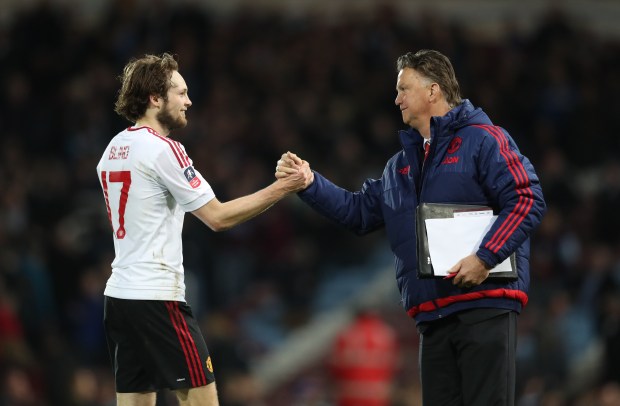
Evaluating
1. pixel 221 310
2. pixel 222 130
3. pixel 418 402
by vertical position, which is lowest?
pixel 418 402

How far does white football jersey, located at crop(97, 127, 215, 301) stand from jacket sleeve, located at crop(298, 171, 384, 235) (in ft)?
2.71

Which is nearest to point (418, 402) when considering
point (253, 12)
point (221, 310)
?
point (221, 310)

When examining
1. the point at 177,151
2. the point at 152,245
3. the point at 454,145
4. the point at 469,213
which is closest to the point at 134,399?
the point at 152,245

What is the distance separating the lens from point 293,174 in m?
5.65

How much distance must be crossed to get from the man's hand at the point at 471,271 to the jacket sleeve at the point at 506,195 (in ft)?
0.13

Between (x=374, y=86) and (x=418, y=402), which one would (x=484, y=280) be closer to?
(x=418, y=402)

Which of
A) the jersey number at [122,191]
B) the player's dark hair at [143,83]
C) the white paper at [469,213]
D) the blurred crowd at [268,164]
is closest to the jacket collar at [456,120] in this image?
the white paper at [469,213]

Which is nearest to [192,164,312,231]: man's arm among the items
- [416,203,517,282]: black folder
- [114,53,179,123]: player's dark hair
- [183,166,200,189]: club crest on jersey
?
[183,166,200,189]: club crest on jersey

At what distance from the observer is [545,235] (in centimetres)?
1150

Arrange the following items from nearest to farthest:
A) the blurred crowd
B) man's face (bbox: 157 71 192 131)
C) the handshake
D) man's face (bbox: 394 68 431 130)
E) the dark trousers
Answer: the dark trousers, man's face (bbox: 157 71 192 131), man's face (bbox: 394 68 431 130), the handshake, the blurred crowd

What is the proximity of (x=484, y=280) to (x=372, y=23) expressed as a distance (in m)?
9.13

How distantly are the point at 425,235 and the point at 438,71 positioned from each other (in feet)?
2.78

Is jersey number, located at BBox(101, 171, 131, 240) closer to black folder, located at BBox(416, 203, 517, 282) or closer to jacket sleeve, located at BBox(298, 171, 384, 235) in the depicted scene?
jacket sleeve, located at BBox(298, 171, 384, 235)

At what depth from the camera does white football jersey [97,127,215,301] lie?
507 cm
